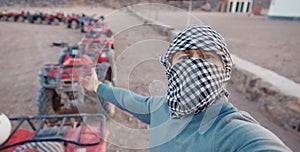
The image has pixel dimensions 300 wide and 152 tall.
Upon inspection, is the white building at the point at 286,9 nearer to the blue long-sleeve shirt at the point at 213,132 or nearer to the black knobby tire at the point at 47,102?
the black knobby tire at the point at 47,102

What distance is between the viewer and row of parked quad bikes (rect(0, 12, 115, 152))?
6.20ft

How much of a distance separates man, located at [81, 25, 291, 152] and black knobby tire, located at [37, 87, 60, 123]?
2371 millimetres

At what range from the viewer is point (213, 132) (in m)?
0.84

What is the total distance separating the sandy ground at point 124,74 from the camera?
1399mm

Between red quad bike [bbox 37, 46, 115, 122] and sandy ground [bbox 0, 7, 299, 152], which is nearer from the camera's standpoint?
sandy ground [bbox 0, 7, 299, 152]

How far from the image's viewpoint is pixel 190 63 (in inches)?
35.9

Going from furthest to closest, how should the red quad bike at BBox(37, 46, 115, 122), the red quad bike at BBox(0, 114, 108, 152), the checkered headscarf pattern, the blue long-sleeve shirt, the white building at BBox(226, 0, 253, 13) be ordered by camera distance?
the white building at BBox(226, 0, 253, 13) < the red quad bike at BBox(37, 46, 115, 122) < the red quad bike at BBox(0, 114, 108, 152) < the checkered headscarf pattern < the blue long-sleeve shirt

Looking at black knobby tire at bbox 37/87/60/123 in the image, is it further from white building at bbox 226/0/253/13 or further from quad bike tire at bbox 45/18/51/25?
white building at bbox 226/0/253/13

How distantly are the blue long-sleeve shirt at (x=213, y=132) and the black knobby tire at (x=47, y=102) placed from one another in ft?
7.23

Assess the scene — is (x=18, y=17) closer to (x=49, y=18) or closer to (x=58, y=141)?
(x=49, y=18)

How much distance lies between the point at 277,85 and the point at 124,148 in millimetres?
2237

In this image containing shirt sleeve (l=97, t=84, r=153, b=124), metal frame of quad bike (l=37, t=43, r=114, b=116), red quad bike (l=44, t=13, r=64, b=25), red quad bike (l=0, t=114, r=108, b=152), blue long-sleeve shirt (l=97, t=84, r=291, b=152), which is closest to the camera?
blue long-sleeve shirt (l=97, t=84, r=291, b=152)

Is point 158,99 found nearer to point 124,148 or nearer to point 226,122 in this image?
point 226,122

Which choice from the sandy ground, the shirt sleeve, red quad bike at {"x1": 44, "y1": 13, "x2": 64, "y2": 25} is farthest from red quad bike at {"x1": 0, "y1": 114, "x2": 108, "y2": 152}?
red quad bike at {"x1": 44, "y1": 13, "x2": 64, "y2": 25}
